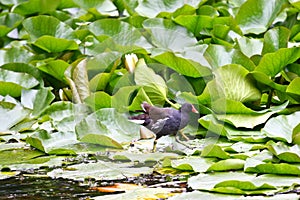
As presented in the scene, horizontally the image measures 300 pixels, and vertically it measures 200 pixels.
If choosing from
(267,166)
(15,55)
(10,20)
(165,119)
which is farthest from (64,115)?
(10,20)

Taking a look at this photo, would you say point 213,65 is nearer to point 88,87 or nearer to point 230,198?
point 88,87

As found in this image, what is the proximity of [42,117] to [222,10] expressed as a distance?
1206mm

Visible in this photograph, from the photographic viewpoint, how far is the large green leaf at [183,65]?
2297mm

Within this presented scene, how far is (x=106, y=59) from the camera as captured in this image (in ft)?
8.48

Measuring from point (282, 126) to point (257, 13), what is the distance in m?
1.09

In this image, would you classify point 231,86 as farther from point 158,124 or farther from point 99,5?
point 99,5

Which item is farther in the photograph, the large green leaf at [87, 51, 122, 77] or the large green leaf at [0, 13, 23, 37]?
the large green leaf at [0, 13, 23, 37]

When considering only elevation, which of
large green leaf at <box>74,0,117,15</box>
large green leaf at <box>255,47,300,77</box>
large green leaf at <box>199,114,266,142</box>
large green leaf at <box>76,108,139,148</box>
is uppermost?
large green leaf at <box>255,47,300,77</box>

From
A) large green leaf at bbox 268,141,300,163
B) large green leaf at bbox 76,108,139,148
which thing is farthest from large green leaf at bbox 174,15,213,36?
large green leaf at bbox 268,141,300,163

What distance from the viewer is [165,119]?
2.05m

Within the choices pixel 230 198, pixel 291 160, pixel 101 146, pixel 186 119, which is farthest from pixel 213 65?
pixel 230 198

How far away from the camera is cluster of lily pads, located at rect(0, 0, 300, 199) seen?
5.98ft

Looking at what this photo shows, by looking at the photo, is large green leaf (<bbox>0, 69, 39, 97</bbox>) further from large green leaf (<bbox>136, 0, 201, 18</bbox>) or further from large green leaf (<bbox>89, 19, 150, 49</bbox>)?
large green leaf (<bbox>136, 0, 201, 18</bbox>)

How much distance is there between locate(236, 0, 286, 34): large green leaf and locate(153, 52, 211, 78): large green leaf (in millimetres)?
662
